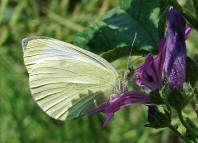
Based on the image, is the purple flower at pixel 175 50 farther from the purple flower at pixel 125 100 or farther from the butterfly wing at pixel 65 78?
the butterfly wing at pixel 65 78

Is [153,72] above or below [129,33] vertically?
below

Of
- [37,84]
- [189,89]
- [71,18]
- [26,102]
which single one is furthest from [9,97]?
[189,89]

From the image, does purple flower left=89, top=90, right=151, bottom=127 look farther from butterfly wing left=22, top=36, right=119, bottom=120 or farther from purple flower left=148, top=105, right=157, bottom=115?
butterfly wing left=22, top=36, right=119, bottom=120

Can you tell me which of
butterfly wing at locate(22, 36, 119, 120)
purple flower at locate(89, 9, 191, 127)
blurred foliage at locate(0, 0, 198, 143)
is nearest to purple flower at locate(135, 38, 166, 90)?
purple flower at locate(89, 9, 191, 127)

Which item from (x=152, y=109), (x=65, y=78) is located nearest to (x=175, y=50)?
(x=152, y=109)

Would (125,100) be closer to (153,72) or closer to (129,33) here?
(153,72)

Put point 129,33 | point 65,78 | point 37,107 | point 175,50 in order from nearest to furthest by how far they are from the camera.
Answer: point 175,50 → point 129,33 → point 65,78 → point 37,107

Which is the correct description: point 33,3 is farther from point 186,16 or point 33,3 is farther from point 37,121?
point 186,16
